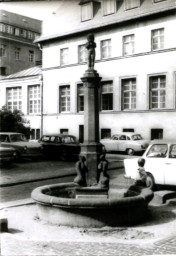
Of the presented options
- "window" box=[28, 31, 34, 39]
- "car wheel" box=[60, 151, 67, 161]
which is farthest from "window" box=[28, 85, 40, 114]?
"window" box=[28, 31, 34, 39]

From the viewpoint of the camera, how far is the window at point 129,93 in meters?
29.7

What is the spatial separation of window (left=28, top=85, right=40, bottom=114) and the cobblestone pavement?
30.8 meters

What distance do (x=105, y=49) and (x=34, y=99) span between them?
986 centimetres

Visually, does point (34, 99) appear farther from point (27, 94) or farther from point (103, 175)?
point (103, 175)

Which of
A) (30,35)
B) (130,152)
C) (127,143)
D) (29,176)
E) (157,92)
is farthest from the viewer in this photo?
(30,35)

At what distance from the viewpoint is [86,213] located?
7.77 m

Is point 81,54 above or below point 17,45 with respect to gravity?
A: below

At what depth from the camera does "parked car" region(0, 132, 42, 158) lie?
2056cm

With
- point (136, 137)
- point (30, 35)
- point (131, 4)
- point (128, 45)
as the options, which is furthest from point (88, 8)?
point (30, 35)

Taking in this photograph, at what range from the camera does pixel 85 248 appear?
247 inches

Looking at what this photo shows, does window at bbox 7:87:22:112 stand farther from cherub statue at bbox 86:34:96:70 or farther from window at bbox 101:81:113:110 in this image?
cherub statue at bbox 86:34:96:70

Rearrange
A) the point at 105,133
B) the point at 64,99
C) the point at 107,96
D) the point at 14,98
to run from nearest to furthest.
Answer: the point at 105,133, the point at 107,96, the point at 64,99, the point at 14,98

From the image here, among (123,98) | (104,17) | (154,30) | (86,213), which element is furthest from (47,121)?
(86,213)

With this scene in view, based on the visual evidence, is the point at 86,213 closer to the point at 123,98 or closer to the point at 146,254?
the point at 146,254
